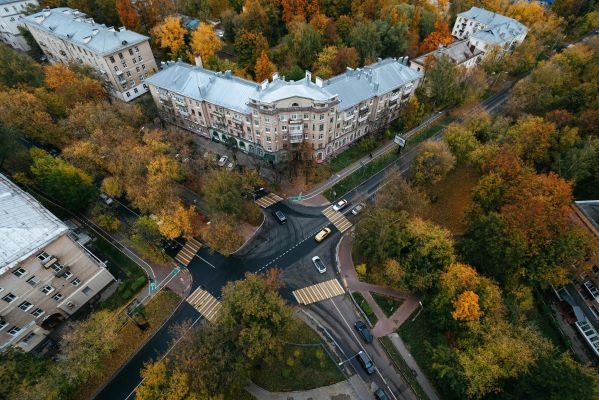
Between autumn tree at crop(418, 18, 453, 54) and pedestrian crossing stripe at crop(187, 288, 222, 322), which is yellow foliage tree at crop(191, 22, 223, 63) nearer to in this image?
autumn tree at crop(418, 18, 453, 54)

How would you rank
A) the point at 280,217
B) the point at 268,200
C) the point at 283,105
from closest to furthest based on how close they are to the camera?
the point at 280,217 → the point at 283,105 → the point at 268,200

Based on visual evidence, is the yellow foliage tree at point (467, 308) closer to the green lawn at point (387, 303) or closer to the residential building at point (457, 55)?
the green lawn at point (387, 303)

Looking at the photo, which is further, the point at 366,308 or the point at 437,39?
the point at 437,39

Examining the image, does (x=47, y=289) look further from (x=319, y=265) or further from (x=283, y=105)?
(x=283, y=105)

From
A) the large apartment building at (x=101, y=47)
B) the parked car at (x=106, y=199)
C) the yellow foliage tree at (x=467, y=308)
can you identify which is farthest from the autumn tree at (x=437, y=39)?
the parked car at (x=106, y=199)

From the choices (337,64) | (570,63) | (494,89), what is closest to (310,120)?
(337,64)

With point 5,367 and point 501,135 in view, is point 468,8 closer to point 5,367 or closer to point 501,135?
point 501,135

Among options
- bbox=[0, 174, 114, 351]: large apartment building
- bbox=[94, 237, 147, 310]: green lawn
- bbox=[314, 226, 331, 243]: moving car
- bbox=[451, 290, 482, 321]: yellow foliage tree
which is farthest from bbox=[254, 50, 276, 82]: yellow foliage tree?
bbox=[451, 290, 482, 321]: yellow foliage tree

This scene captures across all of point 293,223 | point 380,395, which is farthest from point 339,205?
point 380,395
